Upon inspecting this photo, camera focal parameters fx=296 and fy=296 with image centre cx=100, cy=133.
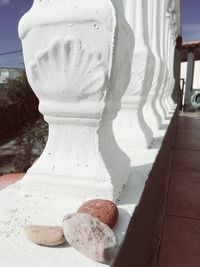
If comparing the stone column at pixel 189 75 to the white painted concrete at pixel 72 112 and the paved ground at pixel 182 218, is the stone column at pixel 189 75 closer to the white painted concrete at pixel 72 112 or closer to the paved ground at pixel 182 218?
the paved ground at pixel 182 218

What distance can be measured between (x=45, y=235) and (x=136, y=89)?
3.25 ft

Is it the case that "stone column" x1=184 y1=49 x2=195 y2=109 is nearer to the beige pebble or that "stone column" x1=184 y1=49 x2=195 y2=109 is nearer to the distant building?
the distant building

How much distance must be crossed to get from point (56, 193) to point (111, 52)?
0.39 m

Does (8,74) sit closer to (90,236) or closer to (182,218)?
(182,218)

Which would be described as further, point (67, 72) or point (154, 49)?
point (154, 49)

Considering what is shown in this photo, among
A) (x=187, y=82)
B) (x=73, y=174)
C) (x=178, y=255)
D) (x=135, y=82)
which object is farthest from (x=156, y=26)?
(x=187, y=82)

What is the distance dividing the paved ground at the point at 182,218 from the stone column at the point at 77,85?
0.82 metres

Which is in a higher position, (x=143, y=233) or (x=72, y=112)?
(x=72, y=112)

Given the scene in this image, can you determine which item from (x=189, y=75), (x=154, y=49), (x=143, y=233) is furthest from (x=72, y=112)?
(x=189, y=75)

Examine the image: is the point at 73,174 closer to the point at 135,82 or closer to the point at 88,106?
the point at 88,106

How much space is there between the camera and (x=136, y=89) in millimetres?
1422

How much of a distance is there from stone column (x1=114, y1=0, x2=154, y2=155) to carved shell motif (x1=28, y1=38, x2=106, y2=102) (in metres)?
0.65

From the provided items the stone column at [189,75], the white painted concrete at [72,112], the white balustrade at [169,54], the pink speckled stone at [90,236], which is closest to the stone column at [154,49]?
the white balustrade at [169,54]

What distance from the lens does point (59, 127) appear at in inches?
31.4
